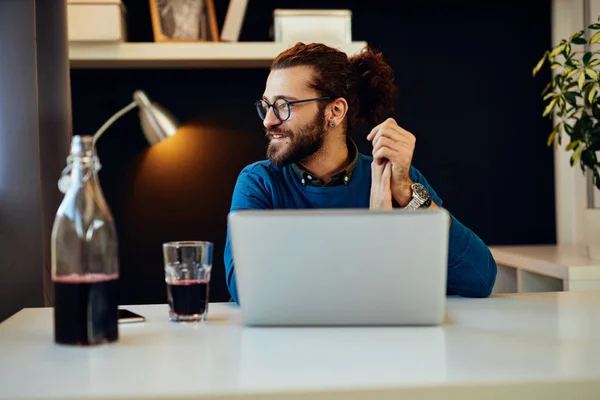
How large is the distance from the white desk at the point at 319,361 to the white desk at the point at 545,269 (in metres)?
1.27

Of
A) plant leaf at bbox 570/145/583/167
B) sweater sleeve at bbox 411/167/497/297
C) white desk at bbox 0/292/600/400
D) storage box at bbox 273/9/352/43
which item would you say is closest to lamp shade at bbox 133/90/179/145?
storage box at bbox 273/9/352/43

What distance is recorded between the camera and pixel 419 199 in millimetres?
1890

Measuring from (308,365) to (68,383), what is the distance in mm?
273

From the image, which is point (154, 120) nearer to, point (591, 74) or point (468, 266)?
point (591, 74)

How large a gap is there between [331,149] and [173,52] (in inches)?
39.1

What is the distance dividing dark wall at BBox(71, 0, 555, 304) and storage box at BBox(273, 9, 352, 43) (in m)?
0.34

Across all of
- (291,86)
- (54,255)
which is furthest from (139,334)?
(291,86)

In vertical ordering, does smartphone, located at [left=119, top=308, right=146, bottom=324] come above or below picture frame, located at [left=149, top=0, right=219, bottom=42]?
below

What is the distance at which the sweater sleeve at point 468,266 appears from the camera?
160cm

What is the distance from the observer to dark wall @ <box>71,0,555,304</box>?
3.30 m

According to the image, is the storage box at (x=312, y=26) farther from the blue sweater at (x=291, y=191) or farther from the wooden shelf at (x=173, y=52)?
the blue sweater at (x=291, y=191)

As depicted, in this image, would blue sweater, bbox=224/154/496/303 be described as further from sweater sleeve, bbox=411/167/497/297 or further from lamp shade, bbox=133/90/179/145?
lamp shade, bbox=133/90/179/145

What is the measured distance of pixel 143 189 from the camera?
3.32 metres

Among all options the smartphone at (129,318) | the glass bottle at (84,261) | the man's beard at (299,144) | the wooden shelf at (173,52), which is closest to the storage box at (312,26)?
the wooden shelf at (173,52)
